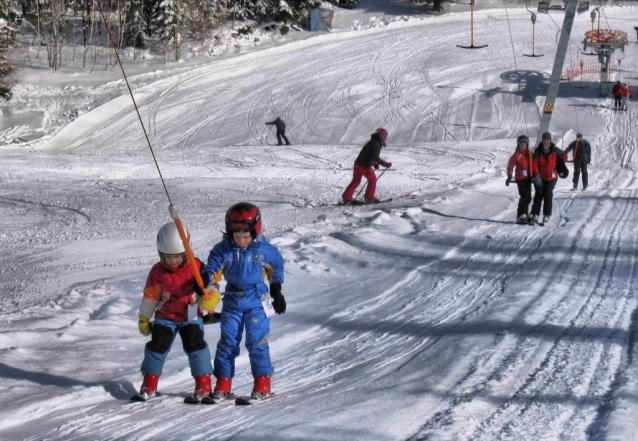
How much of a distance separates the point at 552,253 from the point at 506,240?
109cm

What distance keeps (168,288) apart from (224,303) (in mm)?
407

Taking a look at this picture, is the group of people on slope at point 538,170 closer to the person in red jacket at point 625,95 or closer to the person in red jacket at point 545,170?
the person in red jacket at point 545,170

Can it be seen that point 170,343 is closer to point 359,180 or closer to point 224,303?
point 224,303

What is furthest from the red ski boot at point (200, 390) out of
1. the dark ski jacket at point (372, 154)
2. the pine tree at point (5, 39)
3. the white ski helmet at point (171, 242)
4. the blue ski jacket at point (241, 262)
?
the pine tree at point (5, 39)

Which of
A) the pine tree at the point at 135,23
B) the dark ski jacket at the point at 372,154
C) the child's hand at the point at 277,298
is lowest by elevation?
the child's hand at the point at 277,298

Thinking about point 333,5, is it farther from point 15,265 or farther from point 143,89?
point 15,265

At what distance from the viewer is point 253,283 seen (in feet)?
17.9

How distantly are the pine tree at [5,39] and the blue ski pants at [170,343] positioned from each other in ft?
108

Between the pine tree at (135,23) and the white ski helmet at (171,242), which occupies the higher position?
the pine tree at (135,23)

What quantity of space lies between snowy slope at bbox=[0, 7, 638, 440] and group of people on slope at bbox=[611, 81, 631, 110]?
4800 mm

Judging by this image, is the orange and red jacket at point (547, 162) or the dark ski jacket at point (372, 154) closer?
the orange and red jacket at point (547, 162)

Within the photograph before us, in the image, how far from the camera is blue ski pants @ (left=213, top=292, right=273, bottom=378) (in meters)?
5.46

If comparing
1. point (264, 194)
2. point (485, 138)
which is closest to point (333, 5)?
point (485, 138)

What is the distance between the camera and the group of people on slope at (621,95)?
3050 cm
